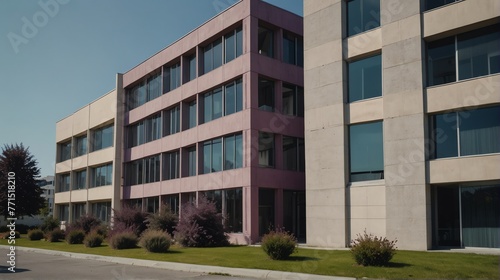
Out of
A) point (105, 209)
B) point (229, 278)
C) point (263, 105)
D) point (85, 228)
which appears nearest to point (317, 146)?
point (263, 105)

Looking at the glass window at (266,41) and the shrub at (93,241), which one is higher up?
the glass window at (266,41)

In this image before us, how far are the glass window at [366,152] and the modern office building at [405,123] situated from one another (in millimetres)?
51

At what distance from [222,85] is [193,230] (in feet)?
33.3

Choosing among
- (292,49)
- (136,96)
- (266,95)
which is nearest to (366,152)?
(266,95)

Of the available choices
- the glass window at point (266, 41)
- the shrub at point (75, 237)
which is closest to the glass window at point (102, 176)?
the shrub at point (75, 237)

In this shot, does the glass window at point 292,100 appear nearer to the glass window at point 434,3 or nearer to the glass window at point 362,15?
the glass window at point 362,15

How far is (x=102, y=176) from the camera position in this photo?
4988cm

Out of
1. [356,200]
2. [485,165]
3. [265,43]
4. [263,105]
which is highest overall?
[265,43]

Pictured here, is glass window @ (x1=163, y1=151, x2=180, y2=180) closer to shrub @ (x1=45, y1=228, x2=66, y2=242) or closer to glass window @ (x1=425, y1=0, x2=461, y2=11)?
shrub @ (x1=45, y1=228, x2=66, y2=242)

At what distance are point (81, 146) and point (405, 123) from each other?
43776 mm

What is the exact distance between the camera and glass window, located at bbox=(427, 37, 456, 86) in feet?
70.2

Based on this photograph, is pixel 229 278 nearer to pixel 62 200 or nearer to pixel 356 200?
pixel 356 200

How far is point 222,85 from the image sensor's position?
3259 cm

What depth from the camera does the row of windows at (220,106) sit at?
101 ft
